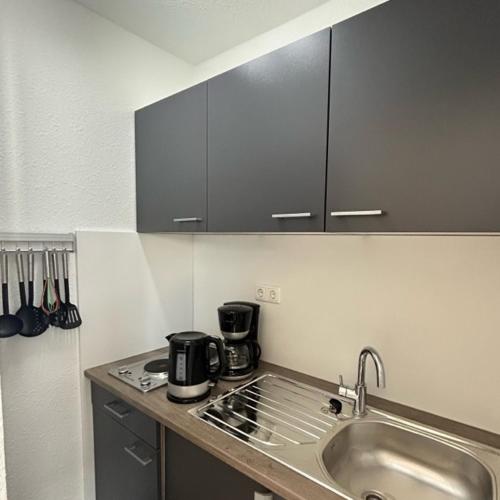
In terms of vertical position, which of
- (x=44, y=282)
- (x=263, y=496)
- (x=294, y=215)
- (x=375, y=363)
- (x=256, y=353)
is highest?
(x=294, y=215)

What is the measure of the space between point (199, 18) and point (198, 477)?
1.77 metres

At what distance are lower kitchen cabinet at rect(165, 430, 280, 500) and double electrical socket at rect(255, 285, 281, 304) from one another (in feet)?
2.25

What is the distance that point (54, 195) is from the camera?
132 cm

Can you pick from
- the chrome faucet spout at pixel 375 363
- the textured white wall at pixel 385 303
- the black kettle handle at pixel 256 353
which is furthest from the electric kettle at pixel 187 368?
the chrome faucet spout at pixel 375 363

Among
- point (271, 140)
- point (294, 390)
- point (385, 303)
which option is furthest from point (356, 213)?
point (294, 390)

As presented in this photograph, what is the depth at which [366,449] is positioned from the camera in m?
1.09

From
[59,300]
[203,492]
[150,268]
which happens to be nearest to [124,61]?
[150,268]

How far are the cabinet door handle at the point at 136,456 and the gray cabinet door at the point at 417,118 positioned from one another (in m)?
1.05

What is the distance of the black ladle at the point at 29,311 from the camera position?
3.97ft

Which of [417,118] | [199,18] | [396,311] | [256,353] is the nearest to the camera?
[417,118]

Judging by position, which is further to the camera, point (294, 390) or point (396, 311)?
point (294, 390)

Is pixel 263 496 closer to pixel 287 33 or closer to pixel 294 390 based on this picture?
pixel 294 390

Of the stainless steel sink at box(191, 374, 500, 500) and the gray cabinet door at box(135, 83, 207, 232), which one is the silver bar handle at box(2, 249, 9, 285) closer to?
the gray cabinet door at box(135, 83, 207, 232)

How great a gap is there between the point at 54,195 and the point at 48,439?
1016 mm
